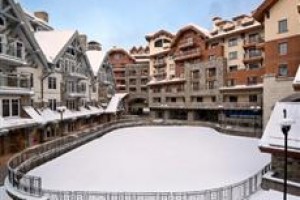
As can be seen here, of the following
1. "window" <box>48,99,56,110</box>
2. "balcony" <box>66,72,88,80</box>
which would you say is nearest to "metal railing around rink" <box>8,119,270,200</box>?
"window" <box>48,99,56,110</box>

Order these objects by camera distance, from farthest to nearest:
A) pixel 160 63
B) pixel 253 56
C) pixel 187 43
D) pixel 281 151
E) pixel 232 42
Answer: pixel 160 63 < pixel 187 43 < pixel 232 42 < pixel 253 56 < pixel 281 151

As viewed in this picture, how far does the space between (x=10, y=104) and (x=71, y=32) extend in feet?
49.4

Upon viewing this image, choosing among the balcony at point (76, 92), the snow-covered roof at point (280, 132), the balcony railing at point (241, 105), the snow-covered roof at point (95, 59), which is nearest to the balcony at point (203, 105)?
the balcony railing at point (241, 105)

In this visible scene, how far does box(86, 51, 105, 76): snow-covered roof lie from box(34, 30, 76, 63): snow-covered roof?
11764mm

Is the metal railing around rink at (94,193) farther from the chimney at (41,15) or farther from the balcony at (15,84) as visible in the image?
the chimney at (41,15)

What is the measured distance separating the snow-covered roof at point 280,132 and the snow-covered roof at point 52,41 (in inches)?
990

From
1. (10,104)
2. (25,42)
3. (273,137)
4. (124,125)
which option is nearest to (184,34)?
(124,125)

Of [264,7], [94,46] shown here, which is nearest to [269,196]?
[264,7]

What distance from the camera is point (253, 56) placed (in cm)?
4184

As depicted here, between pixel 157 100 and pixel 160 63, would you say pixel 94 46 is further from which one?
pixel 157 100

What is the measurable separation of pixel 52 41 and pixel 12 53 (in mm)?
10647

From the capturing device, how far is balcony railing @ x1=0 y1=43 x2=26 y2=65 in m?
22.6

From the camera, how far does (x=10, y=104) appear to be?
2408 centimetres

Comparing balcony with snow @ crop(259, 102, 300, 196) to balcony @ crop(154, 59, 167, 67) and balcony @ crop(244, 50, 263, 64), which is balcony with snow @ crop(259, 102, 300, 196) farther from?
balcony @ crop(154, 59, 167, 67)
